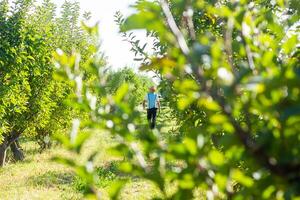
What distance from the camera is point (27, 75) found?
1263 cm

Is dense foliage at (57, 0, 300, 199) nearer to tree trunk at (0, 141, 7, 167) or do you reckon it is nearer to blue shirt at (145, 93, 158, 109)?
tree trunk at (0, 141, 7, 167)

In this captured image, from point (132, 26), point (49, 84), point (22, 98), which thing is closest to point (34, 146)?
point (49, 84)

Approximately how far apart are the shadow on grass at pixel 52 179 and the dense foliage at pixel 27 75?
55.5 inches

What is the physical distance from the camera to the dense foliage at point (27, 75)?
10.7m

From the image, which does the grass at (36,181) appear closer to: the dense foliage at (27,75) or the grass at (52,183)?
the grass at (52,183)

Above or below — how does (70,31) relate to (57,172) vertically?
above

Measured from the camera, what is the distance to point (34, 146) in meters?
18.5

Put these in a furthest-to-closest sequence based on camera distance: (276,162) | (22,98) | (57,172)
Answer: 1. (22,98)
2. (57,172)
3. (276,162)

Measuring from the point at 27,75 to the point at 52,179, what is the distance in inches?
151

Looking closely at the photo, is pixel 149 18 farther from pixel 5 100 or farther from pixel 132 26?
pixel 5 100

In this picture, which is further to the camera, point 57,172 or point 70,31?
point 70,31

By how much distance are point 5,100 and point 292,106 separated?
408 inches

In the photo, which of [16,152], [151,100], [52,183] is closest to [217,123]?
[52,183]

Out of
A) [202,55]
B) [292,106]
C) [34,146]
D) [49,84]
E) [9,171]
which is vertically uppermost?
[202,55]
